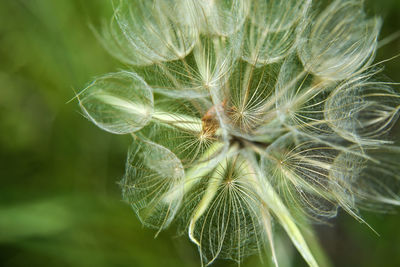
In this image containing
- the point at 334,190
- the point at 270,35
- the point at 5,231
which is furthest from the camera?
the point at 5,231

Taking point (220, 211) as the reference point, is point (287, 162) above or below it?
above

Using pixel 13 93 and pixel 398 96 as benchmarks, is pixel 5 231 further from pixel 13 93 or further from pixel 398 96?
pixel 398 96

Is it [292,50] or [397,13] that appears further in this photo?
[397,13]

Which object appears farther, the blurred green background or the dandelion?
the blurred green background

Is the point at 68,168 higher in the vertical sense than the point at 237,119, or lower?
higher

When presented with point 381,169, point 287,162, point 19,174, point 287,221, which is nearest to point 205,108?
point 287,162

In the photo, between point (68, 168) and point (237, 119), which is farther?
point (68, 168)
